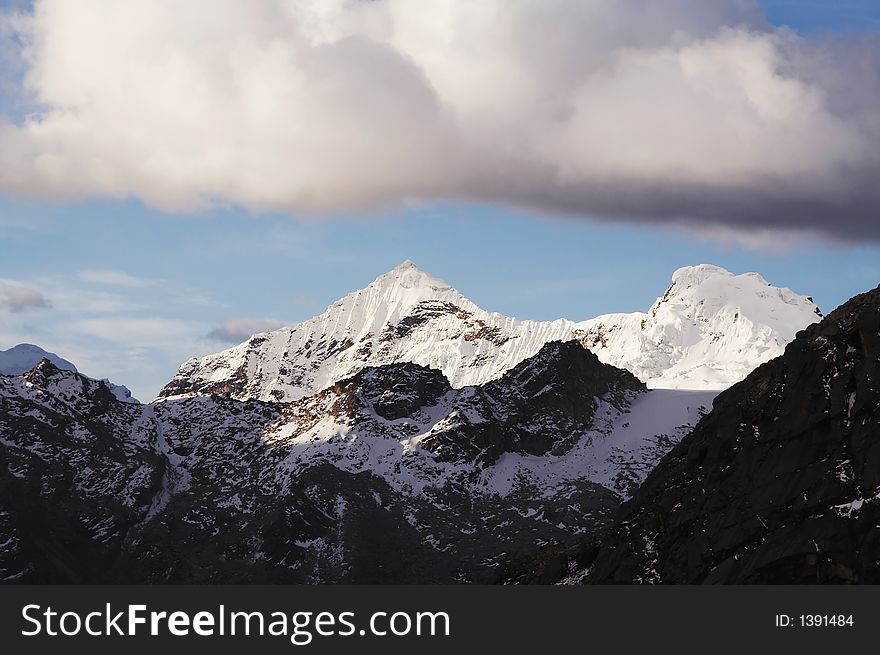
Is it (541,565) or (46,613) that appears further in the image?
(541,565)

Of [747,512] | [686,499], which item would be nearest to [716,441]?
[686,499]

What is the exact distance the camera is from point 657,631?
334 ft

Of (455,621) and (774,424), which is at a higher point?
(774,424)

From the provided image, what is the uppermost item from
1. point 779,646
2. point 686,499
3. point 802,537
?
point 686,499

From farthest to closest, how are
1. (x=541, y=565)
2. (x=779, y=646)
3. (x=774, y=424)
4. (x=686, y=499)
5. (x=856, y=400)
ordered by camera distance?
(x=541, y=565) → (x=686, y=499) → (x=774, y=424) → (x=856, y=400) → (x=779, y=646)

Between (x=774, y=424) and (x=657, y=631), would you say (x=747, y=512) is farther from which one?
(x=657, y=631)

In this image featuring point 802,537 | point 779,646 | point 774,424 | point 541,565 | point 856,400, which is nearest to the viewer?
point 779,646

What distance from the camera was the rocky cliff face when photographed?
12719cm

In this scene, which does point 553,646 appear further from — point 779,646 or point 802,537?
point 802,537

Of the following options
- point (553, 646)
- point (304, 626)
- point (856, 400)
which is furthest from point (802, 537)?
point (304, 626)

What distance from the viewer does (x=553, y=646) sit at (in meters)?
102

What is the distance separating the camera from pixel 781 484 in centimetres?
14212

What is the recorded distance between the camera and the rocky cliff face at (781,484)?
12719 cm

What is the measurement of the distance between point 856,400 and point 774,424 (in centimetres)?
1342
